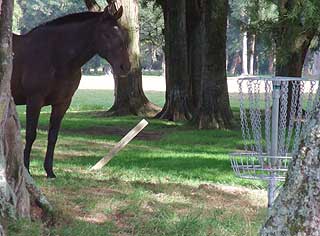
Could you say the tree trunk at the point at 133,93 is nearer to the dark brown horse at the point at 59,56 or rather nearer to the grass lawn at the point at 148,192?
the grass lawn at the point at 148,192

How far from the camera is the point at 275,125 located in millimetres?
5324

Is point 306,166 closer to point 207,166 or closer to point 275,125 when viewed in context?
point 275,125

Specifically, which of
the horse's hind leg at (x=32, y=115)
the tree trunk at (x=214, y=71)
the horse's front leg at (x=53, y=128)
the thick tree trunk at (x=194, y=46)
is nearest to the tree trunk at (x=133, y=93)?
the thick tree trunk at (x=194, y=46)

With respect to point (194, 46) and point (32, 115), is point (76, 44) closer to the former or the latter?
point (32, 115)

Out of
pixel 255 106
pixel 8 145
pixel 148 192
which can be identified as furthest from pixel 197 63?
pixel 255 106

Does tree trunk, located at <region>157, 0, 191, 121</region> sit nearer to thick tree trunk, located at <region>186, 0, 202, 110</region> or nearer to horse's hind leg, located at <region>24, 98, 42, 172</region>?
thick tree trunk, located at <region>186, 0, 202, 110</region>

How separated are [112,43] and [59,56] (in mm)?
741

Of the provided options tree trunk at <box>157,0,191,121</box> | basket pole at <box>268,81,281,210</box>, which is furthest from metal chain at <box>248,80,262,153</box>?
tree trunk at <box>157,0,191,121</box>

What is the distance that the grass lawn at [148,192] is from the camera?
6395 mm

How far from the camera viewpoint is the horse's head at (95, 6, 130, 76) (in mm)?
8742

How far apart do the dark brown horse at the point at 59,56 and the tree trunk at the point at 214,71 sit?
29.5 feet

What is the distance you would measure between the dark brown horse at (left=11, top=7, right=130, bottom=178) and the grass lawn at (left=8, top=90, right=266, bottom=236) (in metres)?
1.15

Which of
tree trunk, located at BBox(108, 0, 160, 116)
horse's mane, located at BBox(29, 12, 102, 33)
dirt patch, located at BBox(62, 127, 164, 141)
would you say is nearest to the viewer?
horse's mane, located at BBox(29, 12, 102, 33)

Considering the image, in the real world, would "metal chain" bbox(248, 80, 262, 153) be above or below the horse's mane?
below
